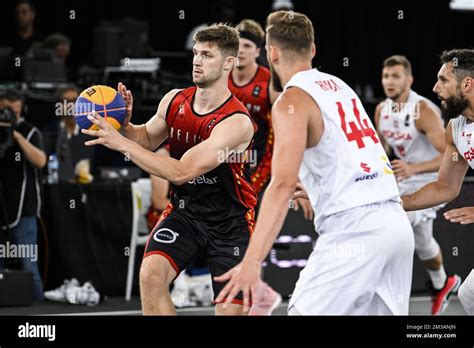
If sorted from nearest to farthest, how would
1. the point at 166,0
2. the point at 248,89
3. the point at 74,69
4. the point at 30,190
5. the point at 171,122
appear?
the point at 171,122 → the point at 248,89 → the point at 30,190 → the point at 74,69 → the point at 166,0

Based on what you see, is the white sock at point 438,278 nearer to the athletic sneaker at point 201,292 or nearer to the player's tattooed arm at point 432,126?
the player's tattooed arm at point 432,126

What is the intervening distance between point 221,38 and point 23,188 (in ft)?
13.7

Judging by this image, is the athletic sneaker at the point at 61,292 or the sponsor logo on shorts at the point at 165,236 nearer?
the sponsor logo on shorts at the point at 165,236

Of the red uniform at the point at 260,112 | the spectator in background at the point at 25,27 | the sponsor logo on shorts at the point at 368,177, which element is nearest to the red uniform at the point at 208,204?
the sponsor logo on shorts at the point at 368,177

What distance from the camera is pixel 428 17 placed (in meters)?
17.6

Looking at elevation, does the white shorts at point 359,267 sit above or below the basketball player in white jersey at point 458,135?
below

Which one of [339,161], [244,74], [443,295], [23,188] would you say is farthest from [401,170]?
[339,161]

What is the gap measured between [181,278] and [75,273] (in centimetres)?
113

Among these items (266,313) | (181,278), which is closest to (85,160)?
(181,278)

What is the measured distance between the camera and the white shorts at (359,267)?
5.13 m

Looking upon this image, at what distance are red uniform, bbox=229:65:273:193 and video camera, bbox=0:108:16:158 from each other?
2402 millimetres

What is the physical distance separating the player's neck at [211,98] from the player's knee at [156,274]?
1.08m

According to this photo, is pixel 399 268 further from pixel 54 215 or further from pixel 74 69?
pixel 74 69

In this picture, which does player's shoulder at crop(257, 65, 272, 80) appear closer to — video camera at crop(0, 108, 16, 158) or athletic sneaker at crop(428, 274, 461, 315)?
video camera at crop(0, 108, 16, 158)
